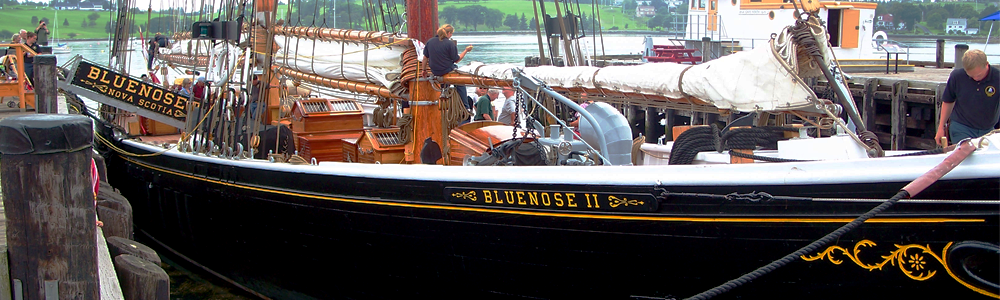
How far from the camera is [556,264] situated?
5082 mm

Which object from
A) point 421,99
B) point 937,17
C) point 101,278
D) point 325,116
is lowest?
point 101,278

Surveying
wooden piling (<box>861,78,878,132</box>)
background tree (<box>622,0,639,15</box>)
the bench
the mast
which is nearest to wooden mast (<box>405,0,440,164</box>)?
the mast

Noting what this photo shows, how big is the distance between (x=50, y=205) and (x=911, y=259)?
4.08 metres

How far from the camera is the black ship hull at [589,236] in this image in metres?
4.11

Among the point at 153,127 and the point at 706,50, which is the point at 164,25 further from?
the point at 706,50

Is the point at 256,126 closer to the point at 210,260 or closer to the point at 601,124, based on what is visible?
the point at 210,260

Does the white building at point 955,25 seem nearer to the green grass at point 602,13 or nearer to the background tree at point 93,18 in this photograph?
the green grass at point 602,13

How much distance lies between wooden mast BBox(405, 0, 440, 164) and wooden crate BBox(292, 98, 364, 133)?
1.49 m

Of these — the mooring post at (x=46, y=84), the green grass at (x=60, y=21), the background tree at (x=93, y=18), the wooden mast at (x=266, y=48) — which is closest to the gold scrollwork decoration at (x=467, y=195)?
the wooden mast at (x=266, y=48)

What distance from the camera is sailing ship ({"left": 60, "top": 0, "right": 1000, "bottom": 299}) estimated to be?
4.14 meters

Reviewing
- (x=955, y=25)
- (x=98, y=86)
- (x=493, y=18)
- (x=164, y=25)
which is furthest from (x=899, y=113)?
(x=493, y=18)

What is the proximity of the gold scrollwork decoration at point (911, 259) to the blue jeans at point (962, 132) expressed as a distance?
208 centimetres

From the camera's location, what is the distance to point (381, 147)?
298 inches

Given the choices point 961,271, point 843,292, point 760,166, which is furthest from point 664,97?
point 961,271
